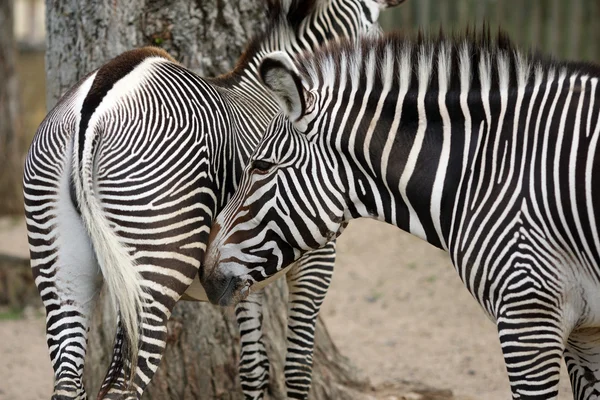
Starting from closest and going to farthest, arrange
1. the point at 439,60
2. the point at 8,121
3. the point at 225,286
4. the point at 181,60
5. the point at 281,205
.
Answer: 1. the point at 439,60
2. the point at 281,205
3. the point at 225,286
4. the point at 181,60
5. the point at 8,121

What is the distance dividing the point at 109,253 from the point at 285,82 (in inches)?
43.3

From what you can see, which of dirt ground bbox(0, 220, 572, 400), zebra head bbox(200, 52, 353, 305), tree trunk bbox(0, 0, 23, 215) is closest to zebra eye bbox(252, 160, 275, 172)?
zebra head bbox(200, 52, 353, 305)

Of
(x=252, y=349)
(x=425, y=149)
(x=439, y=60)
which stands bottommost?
(x=252, y=349)

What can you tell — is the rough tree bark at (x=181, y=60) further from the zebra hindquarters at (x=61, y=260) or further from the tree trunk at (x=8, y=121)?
the tree trunk at (x=8, y=121)

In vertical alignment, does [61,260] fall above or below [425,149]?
below

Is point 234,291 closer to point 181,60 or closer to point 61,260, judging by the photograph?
point 61,260

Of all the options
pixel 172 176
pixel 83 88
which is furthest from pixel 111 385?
pixel 83 88

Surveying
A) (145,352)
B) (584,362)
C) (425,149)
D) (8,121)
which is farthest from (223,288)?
(8,121)

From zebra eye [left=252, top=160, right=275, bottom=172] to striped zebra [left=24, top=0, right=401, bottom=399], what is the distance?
0.83 feet

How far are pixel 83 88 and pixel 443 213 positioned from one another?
1849 mm

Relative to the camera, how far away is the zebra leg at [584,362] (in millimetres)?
3604

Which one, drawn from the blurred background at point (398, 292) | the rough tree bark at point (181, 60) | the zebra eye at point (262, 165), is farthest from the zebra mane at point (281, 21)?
the zebra eye at point (262, 165)

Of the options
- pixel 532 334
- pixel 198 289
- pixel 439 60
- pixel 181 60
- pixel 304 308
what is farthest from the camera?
pixel 181 60

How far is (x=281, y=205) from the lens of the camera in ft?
11.8
